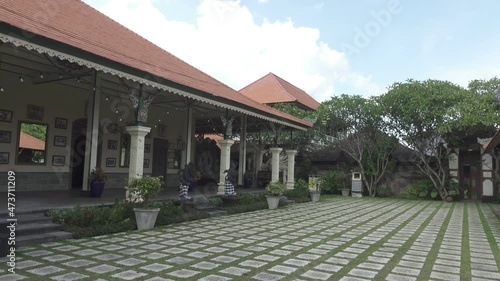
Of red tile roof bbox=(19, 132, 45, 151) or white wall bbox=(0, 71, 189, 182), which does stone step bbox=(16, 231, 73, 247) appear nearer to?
white wall bbox=(0, 71, 189, 182)

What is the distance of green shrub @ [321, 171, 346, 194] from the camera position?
1938 cm

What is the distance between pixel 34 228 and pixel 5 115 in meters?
4.73

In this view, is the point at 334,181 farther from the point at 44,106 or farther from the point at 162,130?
the point at 44,106

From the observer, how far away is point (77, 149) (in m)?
11.1

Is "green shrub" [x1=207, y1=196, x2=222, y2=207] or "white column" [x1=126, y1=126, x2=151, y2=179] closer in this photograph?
"white column" [x1=126, y1=126, x2=151, y2=179]

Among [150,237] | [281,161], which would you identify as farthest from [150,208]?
[281,161]

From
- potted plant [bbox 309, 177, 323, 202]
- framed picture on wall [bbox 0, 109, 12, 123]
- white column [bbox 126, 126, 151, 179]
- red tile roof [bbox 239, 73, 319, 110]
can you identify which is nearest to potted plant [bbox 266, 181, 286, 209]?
potted plant [bbox 309, 177, 323, 202]

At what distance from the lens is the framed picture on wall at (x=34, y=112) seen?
31.2 feet

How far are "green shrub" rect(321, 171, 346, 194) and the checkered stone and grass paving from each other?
10900mm

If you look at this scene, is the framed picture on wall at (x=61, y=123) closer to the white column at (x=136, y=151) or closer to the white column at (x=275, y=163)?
the white column at (x=136, y=151)

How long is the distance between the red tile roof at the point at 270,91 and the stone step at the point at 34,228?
18861 millimetres

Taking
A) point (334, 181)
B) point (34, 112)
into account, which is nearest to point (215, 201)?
point (34, 112)

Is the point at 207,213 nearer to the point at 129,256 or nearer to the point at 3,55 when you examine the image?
the point at 129,256

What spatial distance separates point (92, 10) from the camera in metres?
11.5
